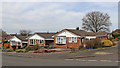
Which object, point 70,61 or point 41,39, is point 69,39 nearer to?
point 41,39

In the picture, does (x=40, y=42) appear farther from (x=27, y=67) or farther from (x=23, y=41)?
(x=27, y=67)

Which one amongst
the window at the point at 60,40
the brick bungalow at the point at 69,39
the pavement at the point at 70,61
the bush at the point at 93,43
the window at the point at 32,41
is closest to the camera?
the pavement at the point at 70,61

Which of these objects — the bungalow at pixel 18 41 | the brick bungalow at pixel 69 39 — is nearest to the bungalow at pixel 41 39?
the brick bungalow at pixel 69 39

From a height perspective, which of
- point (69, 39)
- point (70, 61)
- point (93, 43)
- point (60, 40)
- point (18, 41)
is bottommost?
point (70, 61)

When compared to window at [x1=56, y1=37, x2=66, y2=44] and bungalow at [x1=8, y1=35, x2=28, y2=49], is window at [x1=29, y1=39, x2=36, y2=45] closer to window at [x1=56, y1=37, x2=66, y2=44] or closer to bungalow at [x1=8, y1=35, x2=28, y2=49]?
bungalow at [x1=8, y1=35, x2=28, y2=49]

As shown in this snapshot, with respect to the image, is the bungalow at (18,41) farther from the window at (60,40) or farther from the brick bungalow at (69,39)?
the brick bungalow at (69,39)

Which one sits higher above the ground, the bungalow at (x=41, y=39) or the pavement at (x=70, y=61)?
the bungalow at (x=41, y=39)

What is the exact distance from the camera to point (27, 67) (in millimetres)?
11906

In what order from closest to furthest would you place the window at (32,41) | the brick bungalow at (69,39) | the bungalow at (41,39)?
the brick bungalow at (69,39)
the bungalow at (41,39)
the window at (32,41)

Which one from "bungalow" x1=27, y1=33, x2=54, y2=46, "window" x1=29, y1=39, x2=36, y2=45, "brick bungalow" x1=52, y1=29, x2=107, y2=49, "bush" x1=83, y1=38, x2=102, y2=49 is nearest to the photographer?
"bush" x1=83, y1=38, x2=102, y2=49

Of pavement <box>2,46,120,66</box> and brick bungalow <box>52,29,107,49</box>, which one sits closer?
pavement <box>2,46,120,66</box>

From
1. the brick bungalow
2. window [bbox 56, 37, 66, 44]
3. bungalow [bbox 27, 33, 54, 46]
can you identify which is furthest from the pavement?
bungalow [bbox 27, 33, 54, 46]

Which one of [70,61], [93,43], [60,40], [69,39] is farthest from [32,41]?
[70,61]

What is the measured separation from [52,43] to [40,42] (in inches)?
126
